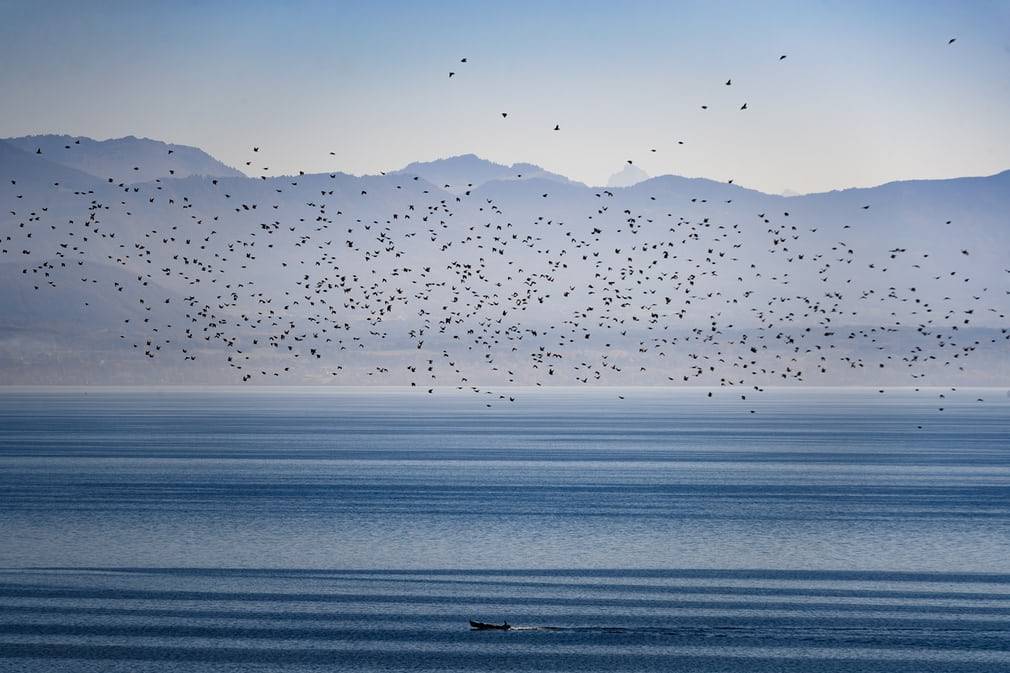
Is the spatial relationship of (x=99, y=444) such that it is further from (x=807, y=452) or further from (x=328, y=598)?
(x=328, y=598)

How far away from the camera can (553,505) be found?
64.3 metres

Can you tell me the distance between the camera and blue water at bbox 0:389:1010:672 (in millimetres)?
29594

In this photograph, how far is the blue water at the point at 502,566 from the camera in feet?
97.1

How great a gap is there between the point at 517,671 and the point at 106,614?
1133 cm

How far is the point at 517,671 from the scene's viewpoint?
2797 centimetres

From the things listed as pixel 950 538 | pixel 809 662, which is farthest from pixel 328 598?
pixel 950 538

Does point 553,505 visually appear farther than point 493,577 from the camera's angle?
Yes

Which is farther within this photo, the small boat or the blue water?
the small boat

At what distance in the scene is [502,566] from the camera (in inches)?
1689

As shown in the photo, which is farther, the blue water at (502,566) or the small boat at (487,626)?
the small boat at (487,626)

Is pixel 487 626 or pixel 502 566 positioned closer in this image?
pixel 487 626

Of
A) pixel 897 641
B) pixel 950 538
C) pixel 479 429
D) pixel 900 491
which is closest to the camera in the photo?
pixel 897 641

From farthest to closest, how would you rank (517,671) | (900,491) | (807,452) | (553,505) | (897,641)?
1. (807,452)
2. (900,491)
3. (553,505)
4. (897,641)
5. (517,671)

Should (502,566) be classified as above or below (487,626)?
below
